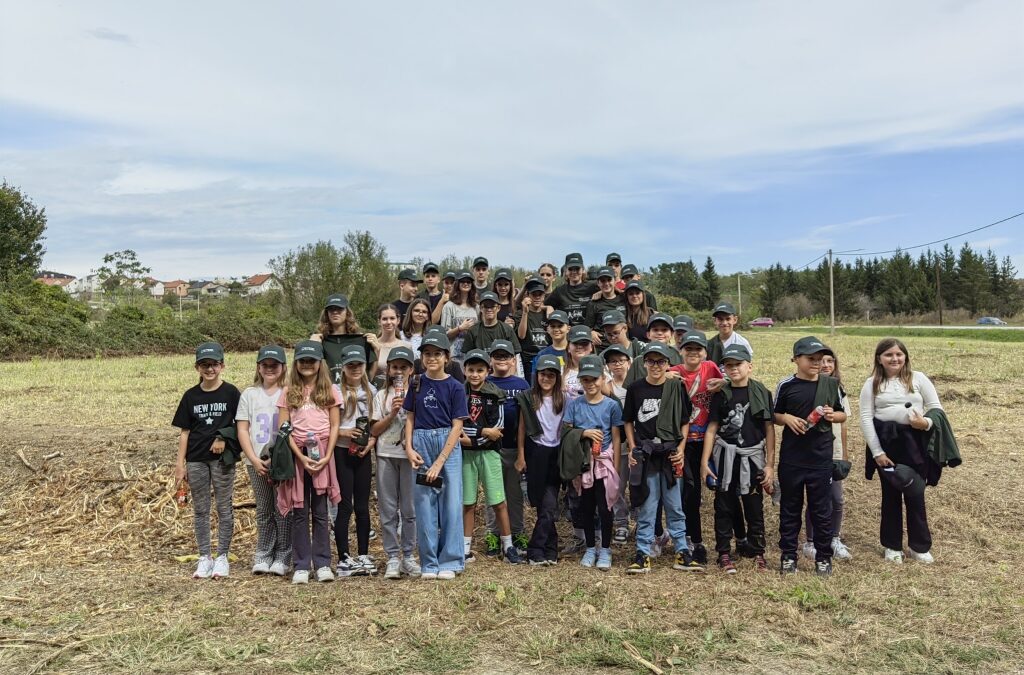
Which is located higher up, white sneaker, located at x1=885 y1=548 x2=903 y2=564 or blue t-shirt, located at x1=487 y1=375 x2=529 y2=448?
blue t-shirt, located at x1=487 y1=375 x2=529 y2=448

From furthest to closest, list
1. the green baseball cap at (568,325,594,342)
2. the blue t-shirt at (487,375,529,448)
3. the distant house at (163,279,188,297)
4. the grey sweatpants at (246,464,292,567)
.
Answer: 1. the distant house at (163,279,188,297)
2. the green baseball cap at (568,325,594,342)
3. the blue t-shirt at (487,375,529,448)
4. the grey sweatpants at (246,464,292,567)

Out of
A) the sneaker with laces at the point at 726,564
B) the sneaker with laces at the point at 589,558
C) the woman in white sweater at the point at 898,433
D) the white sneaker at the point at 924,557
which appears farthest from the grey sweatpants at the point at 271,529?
the white sneaker at the point at 924,557

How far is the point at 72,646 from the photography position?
4.47 metres

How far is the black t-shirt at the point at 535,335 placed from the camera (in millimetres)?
7512

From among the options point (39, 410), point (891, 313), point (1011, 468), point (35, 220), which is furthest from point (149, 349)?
point (891, 313)

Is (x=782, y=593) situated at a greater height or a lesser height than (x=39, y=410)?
lesser

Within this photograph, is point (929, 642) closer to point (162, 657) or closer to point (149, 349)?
point (162, 657)

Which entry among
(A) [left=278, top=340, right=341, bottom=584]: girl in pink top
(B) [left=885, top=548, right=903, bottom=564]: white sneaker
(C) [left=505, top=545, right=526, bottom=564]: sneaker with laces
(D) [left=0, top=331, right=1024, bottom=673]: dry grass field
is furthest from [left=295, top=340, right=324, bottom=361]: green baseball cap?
(B) [left=885, top=548, right=903, bottom=564]: white sneaker

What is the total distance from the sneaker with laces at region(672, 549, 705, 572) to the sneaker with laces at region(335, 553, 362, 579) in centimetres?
238

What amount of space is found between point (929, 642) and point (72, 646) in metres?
4.81

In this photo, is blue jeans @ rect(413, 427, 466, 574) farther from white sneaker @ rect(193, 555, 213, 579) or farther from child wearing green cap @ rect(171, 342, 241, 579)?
white sneaker @ rect(193, 555, 213, 579)

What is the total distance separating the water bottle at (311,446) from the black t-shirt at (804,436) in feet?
11.3

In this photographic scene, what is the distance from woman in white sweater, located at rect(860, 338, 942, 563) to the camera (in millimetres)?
6055

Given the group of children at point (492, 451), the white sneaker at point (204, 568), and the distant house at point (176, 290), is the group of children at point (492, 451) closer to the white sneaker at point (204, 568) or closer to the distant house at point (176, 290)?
the white sneaker at point (204, 568)
